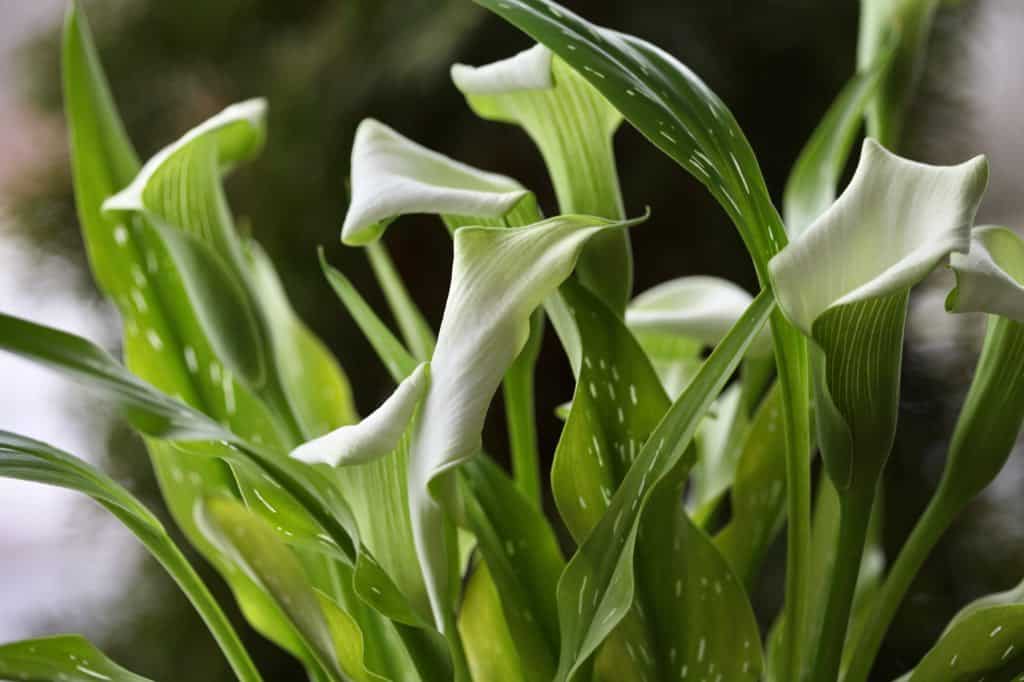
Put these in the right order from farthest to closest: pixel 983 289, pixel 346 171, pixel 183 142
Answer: pixel 346 171 → pixel 183 142 → pixel 983 289

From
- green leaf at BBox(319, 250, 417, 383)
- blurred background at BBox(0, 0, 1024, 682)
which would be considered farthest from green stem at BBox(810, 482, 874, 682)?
blurred background at BBox(0, 0, 1024, 682)

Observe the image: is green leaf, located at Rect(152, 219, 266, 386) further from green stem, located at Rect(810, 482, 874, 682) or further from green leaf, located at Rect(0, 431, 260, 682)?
green stem, located at Rect(810, 482, 874, 682)

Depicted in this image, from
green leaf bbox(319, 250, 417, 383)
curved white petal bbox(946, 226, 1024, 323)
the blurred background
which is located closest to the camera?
curved white petal bbox(946, 226, 1024, 323)

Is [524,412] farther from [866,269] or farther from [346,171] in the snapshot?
[346,171]

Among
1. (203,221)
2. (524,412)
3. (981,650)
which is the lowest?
(981,650)

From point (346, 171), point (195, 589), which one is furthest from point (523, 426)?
point (346, 171)

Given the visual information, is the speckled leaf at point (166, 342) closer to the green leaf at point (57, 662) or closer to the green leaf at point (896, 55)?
the green leaf at point (57, 662)

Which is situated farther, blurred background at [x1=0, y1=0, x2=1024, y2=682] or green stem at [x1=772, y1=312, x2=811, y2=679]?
blurred background at [x1=0, y1=0, x2=1024, y2=682]
